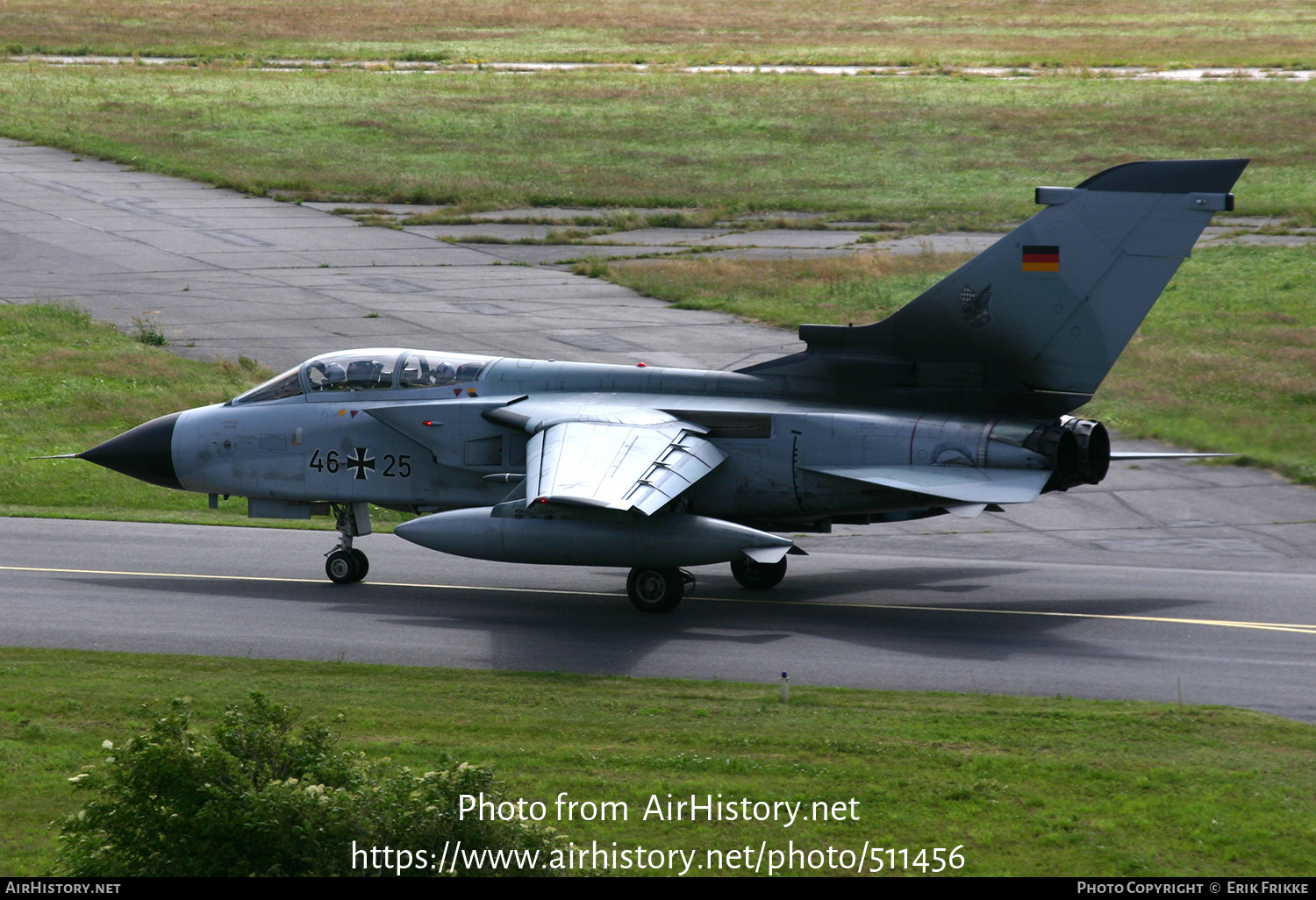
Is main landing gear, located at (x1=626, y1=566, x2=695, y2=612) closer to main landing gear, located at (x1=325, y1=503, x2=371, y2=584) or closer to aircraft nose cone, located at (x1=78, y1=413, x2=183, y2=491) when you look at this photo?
main landing gear, located at (x1=325, y1=503, x2=371, y2=584)

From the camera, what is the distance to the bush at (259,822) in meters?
8.20

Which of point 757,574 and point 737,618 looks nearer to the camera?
point 737,618

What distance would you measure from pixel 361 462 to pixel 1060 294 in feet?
32.3

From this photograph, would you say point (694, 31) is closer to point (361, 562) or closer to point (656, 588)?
point (361, 562)

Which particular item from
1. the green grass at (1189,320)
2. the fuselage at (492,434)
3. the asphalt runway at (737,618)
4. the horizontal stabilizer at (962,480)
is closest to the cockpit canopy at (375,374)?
the fuselage at (492,434)

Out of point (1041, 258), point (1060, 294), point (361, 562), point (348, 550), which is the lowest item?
point (361, 562)

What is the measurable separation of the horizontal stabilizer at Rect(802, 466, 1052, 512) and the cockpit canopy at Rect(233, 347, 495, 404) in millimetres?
5667

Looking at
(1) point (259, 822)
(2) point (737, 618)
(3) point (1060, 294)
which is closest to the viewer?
(1) point (259, 822)

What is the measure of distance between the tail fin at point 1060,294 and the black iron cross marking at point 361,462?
22.2 ft

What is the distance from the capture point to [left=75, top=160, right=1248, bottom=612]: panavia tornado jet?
17266 millimetres

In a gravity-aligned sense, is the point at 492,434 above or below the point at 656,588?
above

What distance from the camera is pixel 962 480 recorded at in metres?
17.3

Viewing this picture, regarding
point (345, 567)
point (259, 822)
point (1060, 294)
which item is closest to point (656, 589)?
point (345, 567)

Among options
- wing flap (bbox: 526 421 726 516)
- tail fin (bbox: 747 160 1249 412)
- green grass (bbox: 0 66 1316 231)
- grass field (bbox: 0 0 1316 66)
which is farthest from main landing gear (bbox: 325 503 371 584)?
grass field (bbox: 0 0 1316 66)
